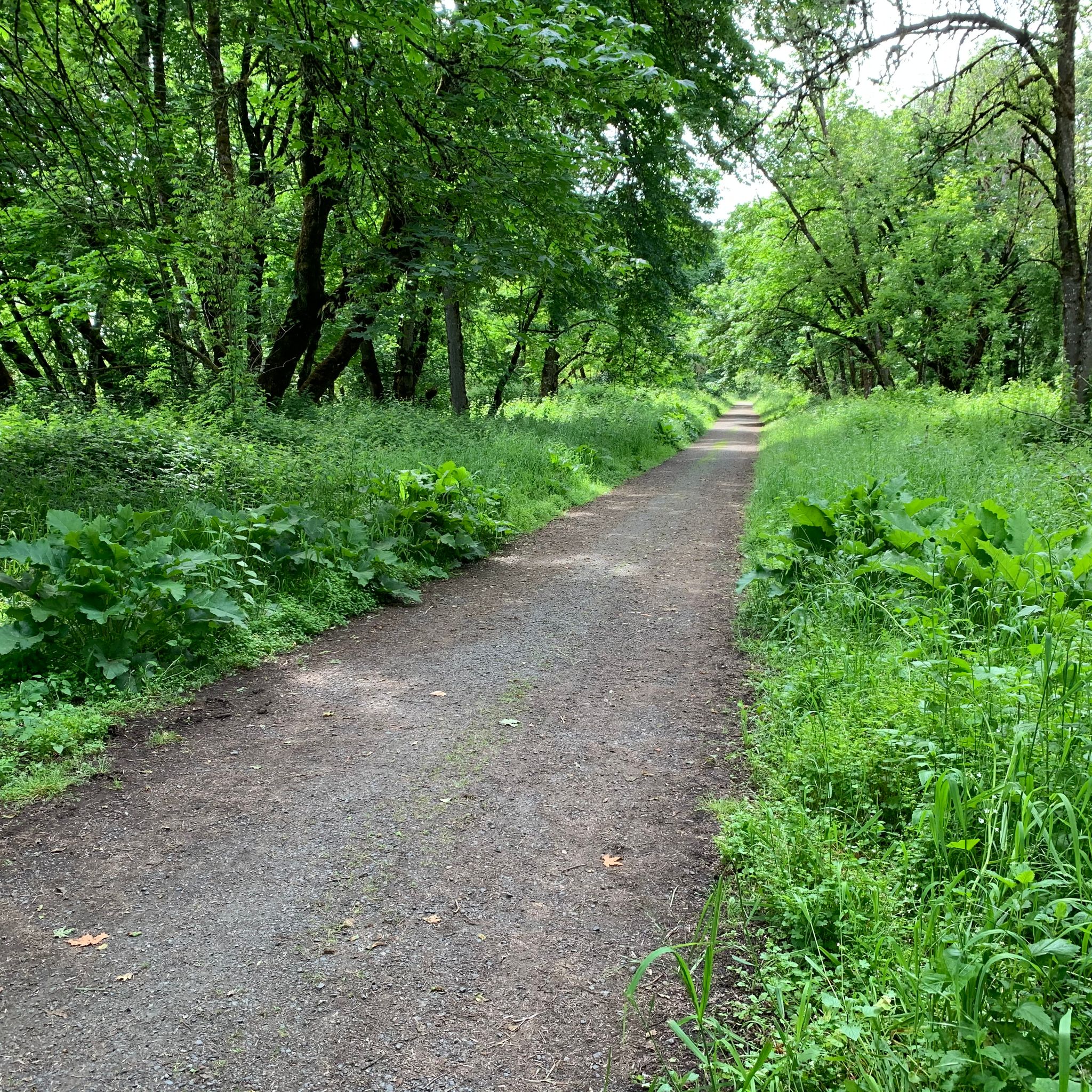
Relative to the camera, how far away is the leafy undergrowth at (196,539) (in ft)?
13.9

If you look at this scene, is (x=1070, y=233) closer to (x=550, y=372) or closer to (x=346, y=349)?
(x=346, y=349)

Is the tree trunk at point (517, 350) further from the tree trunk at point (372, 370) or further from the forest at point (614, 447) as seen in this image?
the tree trunk at point (372, 370)

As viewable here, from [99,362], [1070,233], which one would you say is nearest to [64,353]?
[99,362]

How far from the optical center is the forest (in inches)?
91.5

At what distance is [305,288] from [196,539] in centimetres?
769

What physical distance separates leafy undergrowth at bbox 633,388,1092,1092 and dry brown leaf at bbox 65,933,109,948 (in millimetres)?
1995

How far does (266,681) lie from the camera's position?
491cm

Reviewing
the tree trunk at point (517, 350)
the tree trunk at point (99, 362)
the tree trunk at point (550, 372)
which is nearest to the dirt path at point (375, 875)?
the tree trunk at point (99, 362)

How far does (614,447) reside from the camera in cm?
1720

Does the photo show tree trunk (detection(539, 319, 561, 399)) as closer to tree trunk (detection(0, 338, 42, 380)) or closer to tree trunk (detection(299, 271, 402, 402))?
tree trunk (detection(299, 271, 402, 402))

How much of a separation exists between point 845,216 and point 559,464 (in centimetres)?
1301

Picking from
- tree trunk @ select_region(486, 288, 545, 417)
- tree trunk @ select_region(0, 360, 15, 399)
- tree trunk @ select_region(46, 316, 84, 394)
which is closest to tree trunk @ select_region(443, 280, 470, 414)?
tree trunk @ select_region(486, 288, 545, 417)

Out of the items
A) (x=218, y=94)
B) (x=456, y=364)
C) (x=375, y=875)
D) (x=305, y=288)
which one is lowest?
(x=375, y=875)

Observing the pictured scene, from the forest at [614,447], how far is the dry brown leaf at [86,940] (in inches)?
2.4
